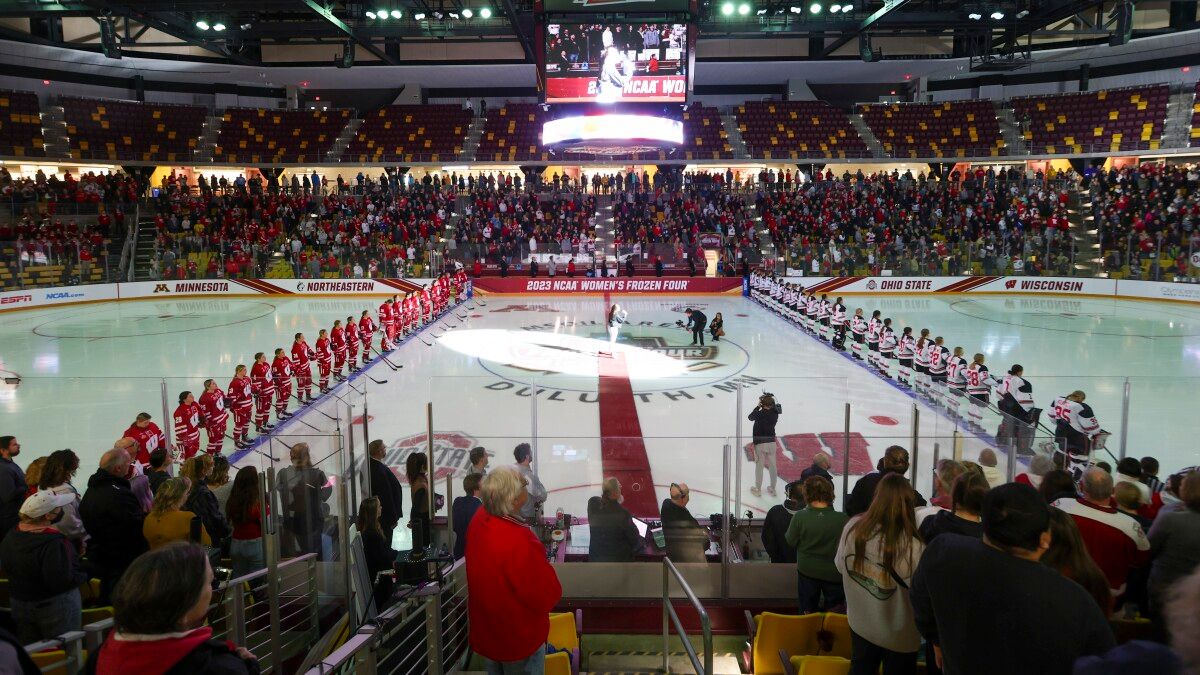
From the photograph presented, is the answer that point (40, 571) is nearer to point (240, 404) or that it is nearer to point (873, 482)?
point (873, 482)

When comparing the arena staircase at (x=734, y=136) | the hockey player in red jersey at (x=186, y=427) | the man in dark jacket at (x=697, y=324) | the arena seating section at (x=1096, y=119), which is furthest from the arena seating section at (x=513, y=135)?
the hockey player in red jersey at (x=186, y=427)

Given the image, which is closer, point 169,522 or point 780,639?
point 780,639

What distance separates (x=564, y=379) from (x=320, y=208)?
25.0 metres

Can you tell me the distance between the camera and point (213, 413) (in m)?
9.98

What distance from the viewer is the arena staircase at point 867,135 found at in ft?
129

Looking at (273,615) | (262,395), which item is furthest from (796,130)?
(273,615)

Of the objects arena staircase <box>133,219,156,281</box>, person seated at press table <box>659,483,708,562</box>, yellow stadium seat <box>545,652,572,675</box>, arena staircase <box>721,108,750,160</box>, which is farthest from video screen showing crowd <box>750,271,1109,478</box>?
arena staircase <box>133,219,156,281</box>

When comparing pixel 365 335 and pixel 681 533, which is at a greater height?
pixel 365 335

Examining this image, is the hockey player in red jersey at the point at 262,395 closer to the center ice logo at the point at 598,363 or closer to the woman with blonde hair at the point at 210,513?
the center ice logo at the point at 598,363

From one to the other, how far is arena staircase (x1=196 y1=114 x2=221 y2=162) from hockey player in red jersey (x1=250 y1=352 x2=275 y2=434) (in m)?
30.7

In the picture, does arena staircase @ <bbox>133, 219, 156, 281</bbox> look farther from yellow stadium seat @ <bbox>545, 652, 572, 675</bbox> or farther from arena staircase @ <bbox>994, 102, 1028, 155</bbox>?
arena staircase @ <bbox>994, 102, 1028, 155</bbox>

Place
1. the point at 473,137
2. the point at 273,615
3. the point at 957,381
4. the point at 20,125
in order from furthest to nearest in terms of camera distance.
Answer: the point at 473,137, the point at 20,125, the point at 957,381, the point at 273,615

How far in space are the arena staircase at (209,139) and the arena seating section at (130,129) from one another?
245 mm

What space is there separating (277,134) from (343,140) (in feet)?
11.2
